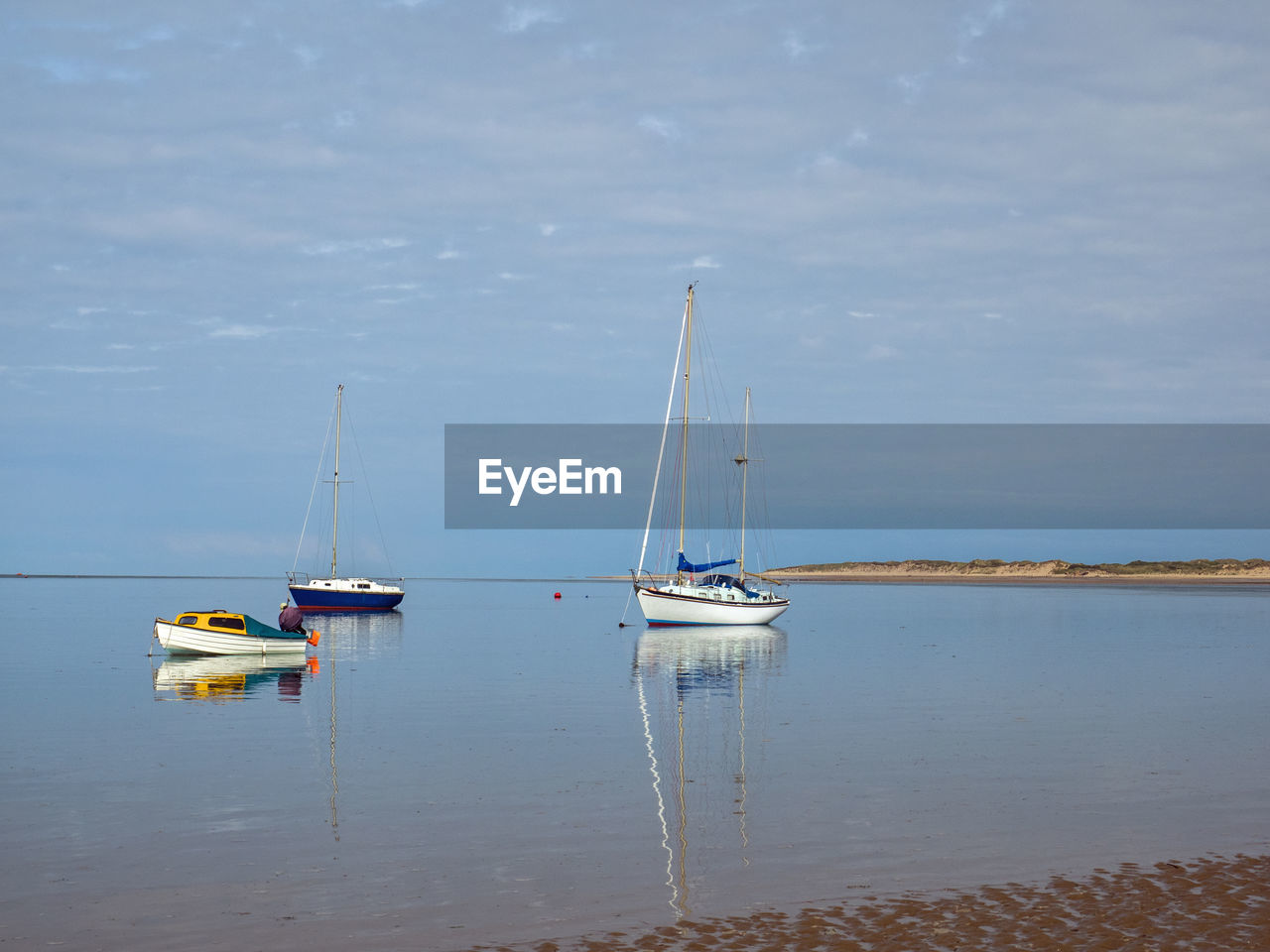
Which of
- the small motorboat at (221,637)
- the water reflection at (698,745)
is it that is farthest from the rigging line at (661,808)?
the small motorboat at (221,637)

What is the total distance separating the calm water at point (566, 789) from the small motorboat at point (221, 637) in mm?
2124

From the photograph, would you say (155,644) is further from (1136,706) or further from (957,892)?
(957,892)

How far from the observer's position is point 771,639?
224 feet

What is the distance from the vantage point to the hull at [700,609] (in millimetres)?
74938

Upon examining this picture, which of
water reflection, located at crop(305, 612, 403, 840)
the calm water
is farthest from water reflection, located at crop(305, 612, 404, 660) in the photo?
the calm water

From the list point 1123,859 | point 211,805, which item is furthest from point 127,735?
point 1123,859

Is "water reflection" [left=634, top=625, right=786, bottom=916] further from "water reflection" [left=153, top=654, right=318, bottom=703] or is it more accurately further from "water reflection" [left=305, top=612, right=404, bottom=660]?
"water reflection" [left=305, top=612, right=404, bottom=660]

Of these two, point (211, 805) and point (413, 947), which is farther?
point (211, 805)

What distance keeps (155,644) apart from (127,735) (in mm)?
35848

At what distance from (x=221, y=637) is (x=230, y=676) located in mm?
7200

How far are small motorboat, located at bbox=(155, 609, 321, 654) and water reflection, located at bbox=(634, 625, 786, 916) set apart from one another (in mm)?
16484

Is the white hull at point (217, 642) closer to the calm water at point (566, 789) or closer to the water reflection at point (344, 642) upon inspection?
the calm water at point (566, 789)

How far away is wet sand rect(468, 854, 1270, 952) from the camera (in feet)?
40.6

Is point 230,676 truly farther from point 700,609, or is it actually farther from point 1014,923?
point 1014,923
